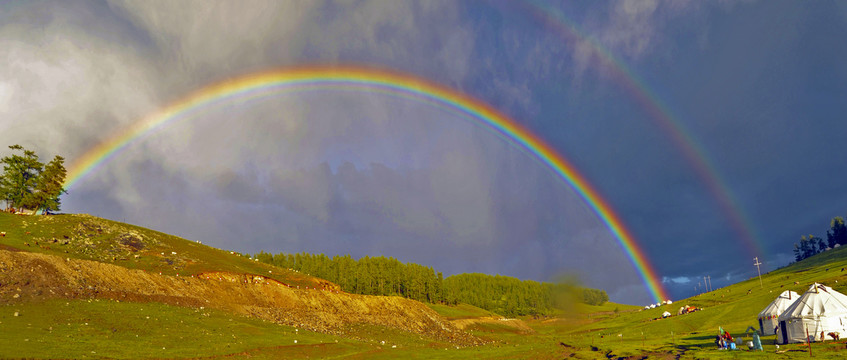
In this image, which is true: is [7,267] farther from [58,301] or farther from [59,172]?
[59,172]

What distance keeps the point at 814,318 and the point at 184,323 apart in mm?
88420

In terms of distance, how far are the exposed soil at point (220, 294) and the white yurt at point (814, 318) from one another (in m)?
58.6

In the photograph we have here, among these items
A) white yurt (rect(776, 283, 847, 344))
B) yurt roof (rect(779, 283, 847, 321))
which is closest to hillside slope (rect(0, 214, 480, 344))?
white yurt (rect(776, 283, 847, 344))

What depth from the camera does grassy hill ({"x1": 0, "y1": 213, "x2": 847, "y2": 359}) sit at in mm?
47125

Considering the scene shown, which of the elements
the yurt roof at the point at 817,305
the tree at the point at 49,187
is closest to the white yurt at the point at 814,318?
the yurt roof at the point at 817,305

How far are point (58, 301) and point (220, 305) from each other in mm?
24937

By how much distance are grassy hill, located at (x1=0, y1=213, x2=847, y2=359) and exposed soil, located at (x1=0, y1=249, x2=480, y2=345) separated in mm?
447

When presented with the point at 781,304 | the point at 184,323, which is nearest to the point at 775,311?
the point at 781,304

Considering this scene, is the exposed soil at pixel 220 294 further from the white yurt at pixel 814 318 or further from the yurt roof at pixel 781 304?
the white yurt at pixel 814 318

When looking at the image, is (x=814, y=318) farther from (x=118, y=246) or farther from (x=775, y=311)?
(x=118, y=246)

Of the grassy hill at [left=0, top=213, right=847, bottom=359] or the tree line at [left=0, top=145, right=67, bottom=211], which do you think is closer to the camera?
the grassy hill at [left=0, top=213, right=847, bottom=359]

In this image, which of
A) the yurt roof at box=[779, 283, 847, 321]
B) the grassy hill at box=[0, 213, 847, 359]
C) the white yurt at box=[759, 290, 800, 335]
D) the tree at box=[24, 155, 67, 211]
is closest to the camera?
the grassy hill at box=[0, 213, 847, 359]

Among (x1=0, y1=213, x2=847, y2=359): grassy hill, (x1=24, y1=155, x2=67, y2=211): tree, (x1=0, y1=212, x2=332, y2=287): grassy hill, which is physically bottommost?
(x1=0, y1=213, x2=847, y2=359): grassy hill

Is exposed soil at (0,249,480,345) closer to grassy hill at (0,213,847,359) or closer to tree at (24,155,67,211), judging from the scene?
grassy hill at (0,213,847,359)
